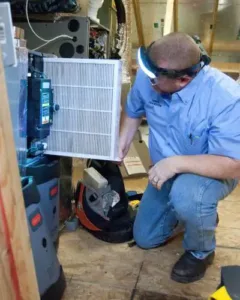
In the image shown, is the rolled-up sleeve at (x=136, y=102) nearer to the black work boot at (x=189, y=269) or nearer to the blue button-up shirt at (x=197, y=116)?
the blue button-up shirt at (x=197, y=116)

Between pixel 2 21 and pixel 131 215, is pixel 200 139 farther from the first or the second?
pixel 2 21

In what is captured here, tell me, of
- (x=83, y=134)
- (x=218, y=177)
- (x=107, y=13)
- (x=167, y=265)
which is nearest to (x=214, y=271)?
(x=167, y=265)

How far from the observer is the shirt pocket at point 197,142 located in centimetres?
126

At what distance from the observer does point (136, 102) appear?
1.48 metres

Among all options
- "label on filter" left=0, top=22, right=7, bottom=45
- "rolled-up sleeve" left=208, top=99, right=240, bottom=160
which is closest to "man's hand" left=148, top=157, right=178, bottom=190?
"rolled-up sleeve" left=208, top=99, right=240, bottom=160

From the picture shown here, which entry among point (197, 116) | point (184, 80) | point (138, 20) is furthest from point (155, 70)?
point (138, 20)

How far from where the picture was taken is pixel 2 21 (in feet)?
2.80

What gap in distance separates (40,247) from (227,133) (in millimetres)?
731

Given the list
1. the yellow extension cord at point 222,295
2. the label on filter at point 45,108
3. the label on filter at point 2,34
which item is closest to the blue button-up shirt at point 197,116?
the label on filter at point 45,108

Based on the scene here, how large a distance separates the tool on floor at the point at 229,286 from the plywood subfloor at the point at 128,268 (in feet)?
1.56

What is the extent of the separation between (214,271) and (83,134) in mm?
767

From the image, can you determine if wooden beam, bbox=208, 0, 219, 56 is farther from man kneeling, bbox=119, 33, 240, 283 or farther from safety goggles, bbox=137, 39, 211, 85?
safety goggles, bbox=137, 39, 211, 85

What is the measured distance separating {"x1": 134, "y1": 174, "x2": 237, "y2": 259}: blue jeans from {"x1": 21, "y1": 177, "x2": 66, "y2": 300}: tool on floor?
488 millimetres

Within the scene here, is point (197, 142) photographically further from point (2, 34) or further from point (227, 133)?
point (2, 34)
